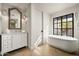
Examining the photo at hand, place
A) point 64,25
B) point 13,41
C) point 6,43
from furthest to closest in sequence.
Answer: point 13,41, point 6,43, point 64,25

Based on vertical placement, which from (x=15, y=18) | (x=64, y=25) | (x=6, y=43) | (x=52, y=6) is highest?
(x=52, y=6)

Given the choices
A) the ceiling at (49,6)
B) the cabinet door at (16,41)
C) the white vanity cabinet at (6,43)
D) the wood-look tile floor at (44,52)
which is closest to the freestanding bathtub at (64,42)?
the wood-look tile floor at (44,52)

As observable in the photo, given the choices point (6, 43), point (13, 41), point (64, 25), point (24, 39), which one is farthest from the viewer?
point (24, 39)

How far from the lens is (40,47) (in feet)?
6.67

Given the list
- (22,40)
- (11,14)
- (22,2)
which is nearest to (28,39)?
(22,40)

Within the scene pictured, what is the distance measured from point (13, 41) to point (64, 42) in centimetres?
146

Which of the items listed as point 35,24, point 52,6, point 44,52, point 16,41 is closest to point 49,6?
point 52,6

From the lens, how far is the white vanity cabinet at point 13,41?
2.07 metres

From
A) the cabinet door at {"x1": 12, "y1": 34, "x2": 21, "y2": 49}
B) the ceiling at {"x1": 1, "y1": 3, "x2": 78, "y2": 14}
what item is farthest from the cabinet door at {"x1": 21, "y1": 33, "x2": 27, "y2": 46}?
the ceiling at {"x1": 1, "y1": 3, "x2": 78, "y2": 14}

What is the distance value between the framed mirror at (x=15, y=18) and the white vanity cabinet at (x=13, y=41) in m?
0.28

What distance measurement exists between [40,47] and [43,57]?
262mm

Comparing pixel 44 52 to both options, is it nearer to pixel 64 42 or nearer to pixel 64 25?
pixel 64 42

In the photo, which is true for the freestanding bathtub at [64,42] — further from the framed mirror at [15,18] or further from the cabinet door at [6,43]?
the cabinet door at [6,43]

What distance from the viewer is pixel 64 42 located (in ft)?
6.64
